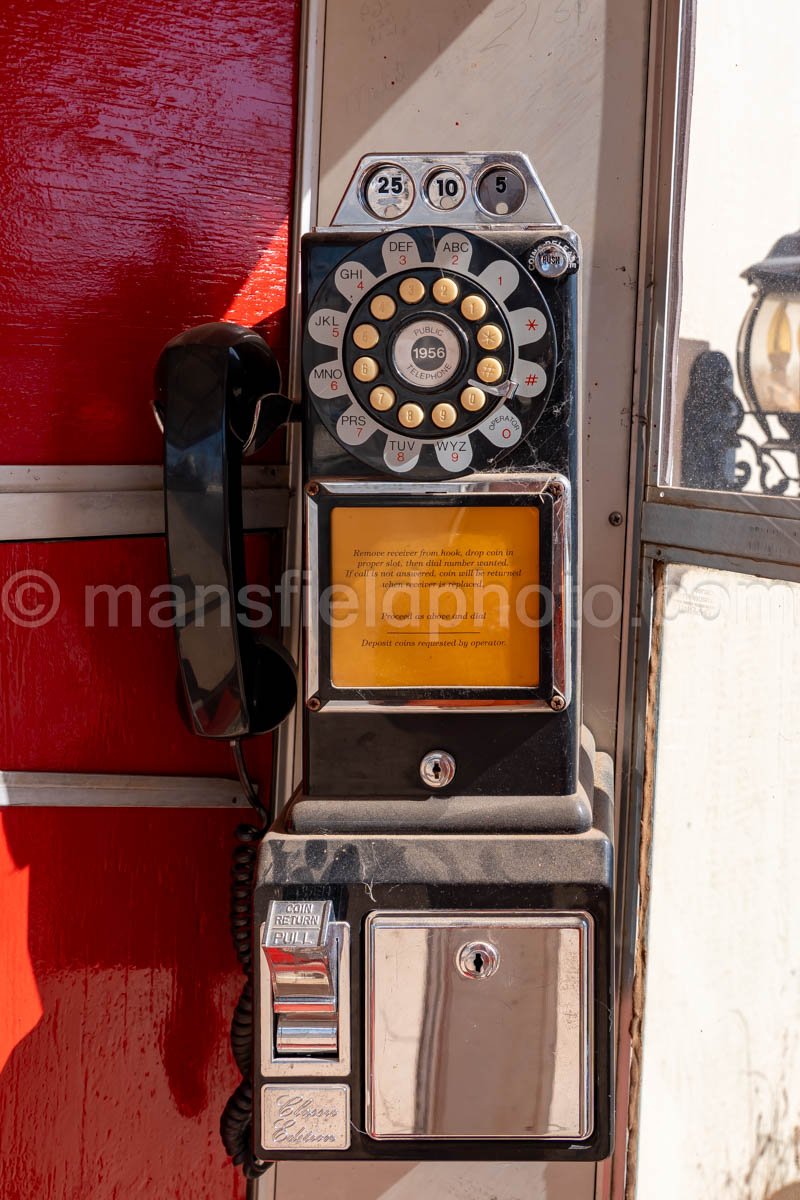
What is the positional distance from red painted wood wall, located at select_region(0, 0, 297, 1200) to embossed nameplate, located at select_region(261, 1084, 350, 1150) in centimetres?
33

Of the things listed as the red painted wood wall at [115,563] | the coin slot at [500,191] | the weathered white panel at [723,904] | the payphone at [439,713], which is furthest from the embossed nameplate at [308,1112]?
the coin slot at [500,191]

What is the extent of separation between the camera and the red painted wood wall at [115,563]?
3.29 ft

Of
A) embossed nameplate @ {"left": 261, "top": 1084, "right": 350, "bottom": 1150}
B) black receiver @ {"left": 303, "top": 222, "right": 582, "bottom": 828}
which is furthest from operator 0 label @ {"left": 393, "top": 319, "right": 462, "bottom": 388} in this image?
embossed nameplate @ {"left": 261, "top": 1084, "right": 350, "bottom": 1150}

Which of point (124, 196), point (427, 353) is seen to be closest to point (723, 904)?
point (427, 353)

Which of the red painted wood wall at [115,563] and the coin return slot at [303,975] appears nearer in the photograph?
the coin return slot at [303,975]

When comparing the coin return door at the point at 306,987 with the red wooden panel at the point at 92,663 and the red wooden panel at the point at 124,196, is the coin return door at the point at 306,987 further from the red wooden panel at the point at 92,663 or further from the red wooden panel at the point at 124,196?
the red wooden panel at the point at 124,196

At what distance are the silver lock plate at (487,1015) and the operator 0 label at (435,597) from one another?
22 centimetres

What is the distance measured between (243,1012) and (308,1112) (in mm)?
227

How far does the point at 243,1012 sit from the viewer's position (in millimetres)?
1011

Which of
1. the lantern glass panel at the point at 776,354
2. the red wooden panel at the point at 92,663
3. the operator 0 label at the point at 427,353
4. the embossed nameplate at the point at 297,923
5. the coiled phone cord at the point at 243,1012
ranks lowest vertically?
the coiled phone cord at the point at 243,1012

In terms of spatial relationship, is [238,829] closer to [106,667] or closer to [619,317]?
[106,667]

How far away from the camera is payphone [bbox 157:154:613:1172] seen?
79 centimetres

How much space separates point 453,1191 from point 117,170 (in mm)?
1292

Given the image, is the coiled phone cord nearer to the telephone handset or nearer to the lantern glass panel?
the telephone handset
